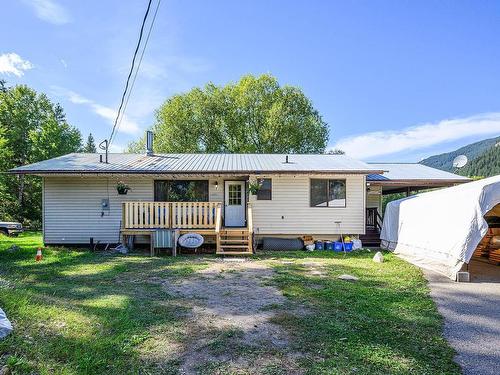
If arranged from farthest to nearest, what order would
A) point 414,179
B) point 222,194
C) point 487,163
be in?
point 487,163, point 414,179, point 222,194

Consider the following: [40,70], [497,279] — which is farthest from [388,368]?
[40,70]

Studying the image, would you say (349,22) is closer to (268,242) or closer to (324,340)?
(268,242)

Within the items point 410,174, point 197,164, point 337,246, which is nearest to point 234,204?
point 197,164

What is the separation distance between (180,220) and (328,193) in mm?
5474

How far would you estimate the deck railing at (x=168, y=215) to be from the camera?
10.3 metres

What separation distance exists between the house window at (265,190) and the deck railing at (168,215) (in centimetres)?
181

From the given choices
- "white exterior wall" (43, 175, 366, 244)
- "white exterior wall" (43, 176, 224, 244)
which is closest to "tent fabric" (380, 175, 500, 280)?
"white exterior wall" (43, 175, 366, 244)

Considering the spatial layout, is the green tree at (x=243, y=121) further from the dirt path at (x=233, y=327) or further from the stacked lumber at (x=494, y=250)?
the dirt path at (x=233, y=327)

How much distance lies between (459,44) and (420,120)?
17.1 m

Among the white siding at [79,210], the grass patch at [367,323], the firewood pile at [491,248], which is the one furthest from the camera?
the white siding at [79,210]

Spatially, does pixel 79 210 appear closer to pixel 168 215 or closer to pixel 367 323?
pixel 168 215

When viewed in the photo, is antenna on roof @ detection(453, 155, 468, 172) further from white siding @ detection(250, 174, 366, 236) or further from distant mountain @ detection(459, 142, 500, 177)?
distant mountain @ detection(459, 142, 500, 177)

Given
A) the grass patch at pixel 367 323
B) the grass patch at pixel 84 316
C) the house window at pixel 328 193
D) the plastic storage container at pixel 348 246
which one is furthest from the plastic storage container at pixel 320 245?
the grass patch at pixel 84 316

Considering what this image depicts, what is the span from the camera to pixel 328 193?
1149 centimetres
